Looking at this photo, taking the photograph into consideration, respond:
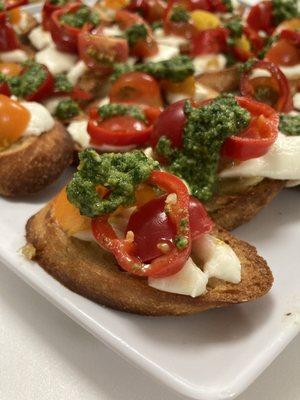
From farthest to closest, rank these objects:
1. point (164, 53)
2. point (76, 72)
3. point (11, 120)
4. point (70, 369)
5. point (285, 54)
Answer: point (164, 53) < point (285, 54) < point (76, 72) < point (11, 120) < point (70, 369)

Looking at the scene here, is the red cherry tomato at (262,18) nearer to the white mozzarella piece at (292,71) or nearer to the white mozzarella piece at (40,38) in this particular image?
the white mozzarella piece at (292,71)

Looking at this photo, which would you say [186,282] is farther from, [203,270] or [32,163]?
[32,163]

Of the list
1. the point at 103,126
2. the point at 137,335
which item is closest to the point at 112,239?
the point at 137,335

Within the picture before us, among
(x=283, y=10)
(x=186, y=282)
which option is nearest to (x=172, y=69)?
(x=283, y=10)

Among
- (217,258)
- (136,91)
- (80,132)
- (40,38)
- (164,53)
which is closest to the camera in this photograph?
(217,258)

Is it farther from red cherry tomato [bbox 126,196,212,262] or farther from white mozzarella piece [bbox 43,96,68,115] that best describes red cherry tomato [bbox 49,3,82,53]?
red cherry tomato [bbox 126,196,212,262]
